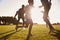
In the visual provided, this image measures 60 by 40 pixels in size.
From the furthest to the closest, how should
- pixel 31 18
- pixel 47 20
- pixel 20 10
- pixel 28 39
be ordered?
pixel 20 10, pixel 47 20, pixel 31 18, pixel 28 39

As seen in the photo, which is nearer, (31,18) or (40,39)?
(40,39)

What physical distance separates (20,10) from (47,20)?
7018 millimetres

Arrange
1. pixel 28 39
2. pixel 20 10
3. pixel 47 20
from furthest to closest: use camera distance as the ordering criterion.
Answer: pixel 20 10 → pixel 47 20 → pixel 28 39

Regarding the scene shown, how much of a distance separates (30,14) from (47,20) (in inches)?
54.7

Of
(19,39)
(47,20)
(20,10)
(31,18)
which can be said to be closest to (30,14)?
(31,18)

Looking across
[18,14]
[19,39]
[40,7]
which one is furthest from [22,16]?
[19,39]

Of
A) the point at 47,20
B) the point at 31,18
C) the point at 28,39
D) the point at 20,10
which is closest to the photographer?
the point at 28,39

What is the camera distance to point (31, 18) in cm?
1335

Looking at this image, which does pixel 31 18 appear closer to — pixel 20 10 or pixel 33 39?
pixel 33 39

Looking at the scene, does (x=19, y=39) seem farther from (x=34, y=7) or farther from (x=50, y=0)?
(x=50, y=0)

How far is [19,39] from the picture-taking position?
12.0 m

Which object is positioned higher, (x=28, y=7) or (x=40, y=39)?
(x=28, y=7)

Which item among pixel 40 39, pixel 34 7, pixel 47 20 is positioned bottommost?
pixel 40 39

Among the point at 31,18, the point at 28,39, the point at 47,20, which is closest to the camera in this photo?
the point at 28,39
